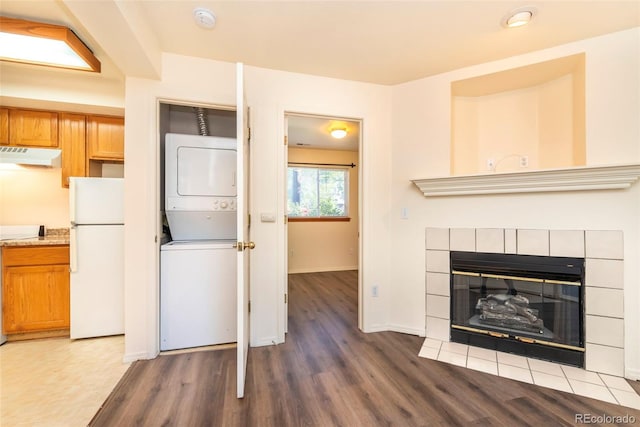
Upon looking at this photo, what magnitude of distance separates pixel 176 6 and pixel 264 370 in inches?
96.5

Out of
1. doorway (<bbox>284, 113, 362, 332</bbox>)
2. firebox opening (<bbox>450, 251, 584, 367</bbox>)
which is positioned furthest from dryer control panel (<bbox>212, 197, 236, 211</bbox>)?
doorway (<bbox>284, 113, 362, 332</bbox>)

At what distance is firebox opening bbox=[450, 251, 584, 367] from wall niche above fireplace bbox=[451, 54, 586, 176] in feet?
2.78

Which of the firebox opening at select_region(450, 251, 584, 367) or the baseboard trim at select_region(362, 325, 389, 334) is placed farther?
the baseboard trim at select_region(362, 325, 389, 334)

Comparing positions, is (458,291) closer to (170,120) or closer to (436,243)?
(436,243)

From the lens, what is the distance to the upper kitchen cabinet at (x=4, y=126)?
2.26 m

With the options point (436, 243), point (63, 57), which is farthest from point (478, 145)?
point (63, 57)

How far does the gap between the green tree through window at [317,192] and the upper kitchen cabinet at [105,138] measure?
2549 millimetres

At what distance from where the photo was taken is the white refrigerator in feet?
7.09

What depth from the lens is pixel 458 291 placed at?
2.20 meters

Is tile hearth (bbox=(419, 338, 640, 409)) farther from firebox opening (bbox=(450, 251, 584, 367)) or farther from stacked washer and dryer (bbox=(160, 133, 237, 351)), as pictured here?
stacked washer and dryer (bbox=(160, 133, 237, 351))

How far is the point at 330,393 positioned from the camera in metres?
1.57

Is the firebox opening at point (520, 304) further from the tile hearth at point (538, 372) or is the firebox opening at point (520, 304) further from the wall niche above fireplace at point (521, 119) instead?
the wall niche above fireplace at point (521, 119)

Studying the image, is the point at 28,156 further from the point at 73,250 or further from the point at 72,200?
the point at 73,250

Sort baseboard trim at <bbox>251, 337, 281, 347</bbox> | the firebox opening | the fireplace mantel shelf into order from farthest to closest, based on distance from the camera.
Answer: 1. baseboard trim at <bbox>251, 337, 281, 347</bbox>
2. the firebox opening
3. the fireplace mantel shelf
